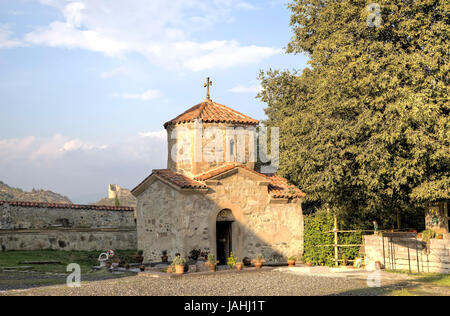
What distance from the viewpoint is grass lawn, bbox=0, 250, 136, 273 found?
22659 mm

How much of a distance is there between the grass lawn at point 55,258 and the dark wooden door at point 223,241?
20.0 feet

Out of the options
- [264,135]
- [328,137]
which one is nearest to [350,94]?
[328,137]

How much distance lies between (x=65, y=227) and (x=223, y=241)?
436 inches

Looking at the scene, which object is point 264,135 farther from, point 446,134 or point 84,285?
point 84,285

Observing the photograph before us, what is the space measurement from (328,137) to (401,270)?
641 centimetres

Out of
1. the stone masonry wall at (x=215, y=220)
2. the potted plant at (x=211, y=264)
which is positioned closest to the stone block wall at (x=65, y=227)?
the stone masonry wall at (x=215, y=220)

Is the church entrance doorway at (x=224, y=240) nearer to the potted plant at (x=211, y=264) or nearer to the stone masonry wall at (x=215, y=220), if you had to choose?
the stone masonry wall at (x=215, y=220)

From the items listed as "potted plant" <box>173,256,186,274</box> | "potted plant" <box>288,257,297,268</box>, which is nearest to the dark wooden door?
"potted plant" <box>288,257,297,268</box>

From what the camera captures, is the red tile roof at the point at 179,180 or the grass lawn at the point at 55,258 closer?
the red tile roof at the point at 179,180

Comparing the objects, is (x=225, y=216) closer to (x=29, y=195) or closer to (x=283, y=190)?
(x=283, y=190)

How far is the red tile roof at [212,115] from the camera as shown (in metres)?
24.9

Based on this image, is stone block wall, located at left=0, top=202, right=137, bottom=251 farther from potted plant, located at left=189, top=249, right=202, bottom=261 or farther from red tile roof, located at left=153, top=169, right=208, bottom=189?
potted plant, located at left=189, top=249, right=202, bottom=261

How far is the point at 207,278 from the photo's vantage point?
18.7m

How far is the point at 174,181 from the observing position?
22.7m
